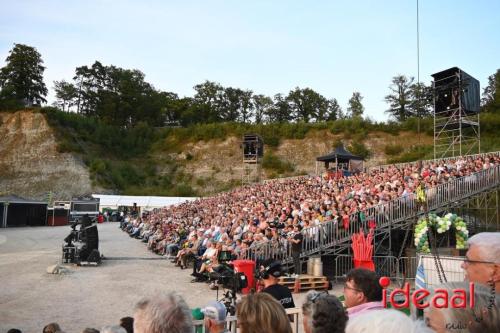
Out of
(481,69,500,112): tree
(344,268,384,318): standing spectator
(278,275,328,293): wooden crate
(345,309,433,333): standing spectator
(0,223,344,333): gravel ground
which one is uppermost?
(481,69,500,112): tree

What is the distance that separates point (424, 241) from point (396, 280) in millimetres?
1668

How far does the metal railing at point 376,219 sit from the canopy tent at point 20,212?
2621cm

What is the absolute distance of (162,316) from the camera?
2125 mm

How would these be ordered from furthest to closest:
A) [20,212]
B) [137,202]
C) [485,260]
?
[137,202]
[20,212]
[485,260]

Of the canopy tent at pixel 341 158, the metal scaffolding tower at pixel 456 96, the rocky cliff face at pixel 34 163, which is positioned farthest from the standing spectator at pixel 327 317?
the rocky cliff face at pixel 34 163

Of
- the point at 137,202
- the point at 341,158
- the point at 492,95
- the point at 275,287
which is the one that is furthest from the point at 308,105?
the point at 275,287

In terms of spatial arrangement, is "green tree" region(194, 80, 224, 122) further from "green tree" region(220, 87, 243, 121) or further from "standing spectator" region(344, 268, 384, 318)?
"standing spectator" region(344, 268, 384, 318)

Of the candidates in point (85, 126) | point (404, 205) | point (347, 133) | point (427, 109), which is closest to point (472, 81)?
point (404, 205)

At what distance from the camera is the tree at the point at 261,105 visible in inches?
3462

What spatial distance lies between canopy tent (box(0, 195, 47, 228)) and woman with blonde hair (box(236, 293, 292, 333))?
34175 mm

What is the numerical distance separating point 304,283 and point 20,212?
29194 millimetres

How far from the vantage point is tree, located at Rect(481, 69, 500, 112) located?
62444 mm

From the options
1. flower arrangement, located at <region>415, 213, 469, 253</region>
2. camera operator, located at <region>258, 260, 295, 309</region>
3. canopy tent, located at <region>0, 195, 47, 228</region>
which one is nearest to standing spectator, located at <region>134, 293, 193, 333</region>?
camera operator, located at <region>258, 260, 295, 309</region>

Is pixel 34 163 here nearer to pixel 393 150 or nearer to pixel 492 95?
pixel 393 150
